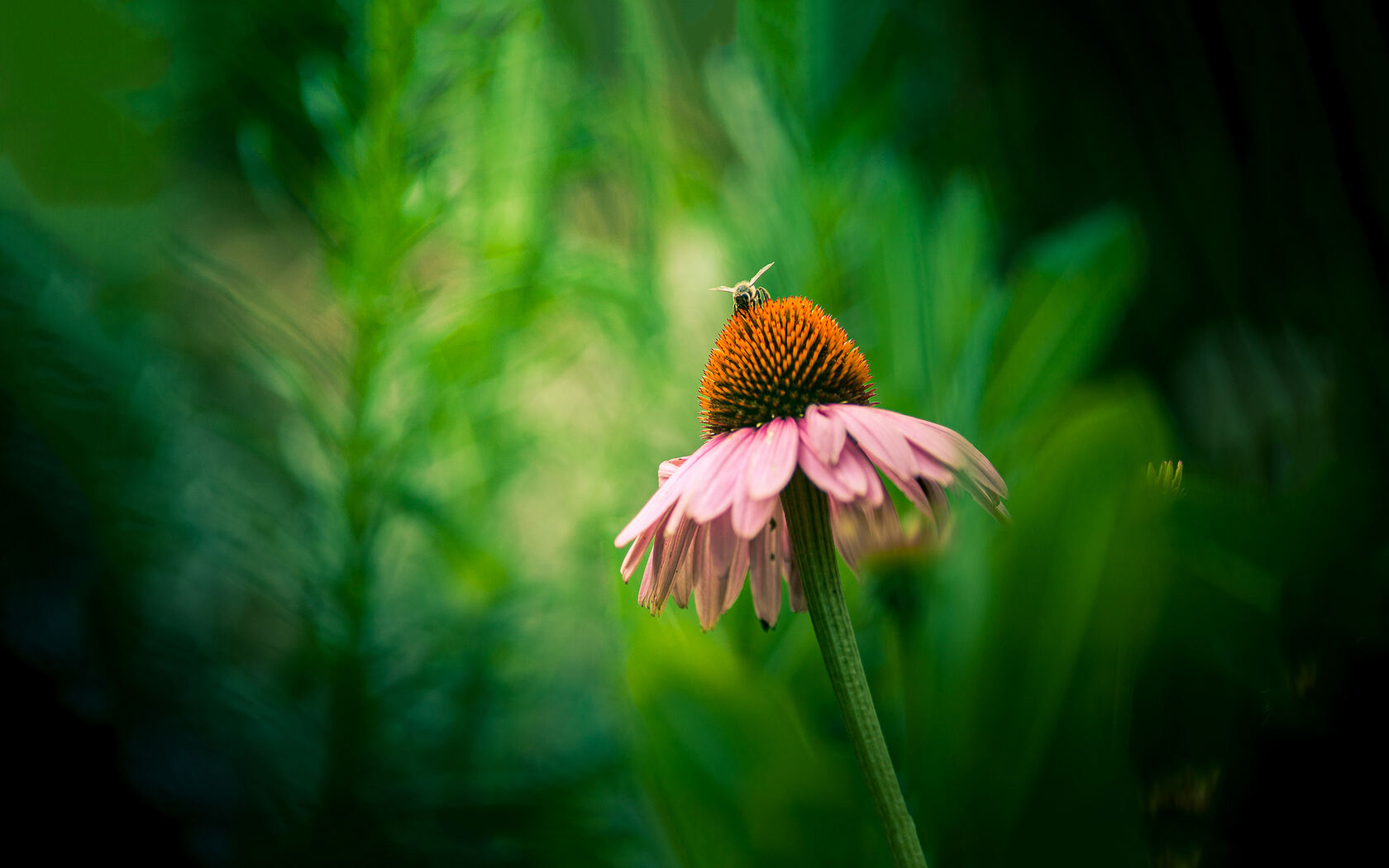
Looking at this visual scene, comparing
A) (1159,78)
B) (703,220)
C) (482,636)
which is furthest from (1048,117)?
(482,636)

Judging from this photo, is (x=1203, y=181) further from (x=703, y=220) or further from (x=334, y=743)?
(x=334, y=743)

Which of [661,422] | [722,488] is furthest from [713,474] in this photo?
[661,422]

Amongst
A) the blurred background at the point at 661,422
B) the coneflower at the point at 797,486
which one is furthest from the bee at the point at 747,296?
the blurred background at the point at 661,422

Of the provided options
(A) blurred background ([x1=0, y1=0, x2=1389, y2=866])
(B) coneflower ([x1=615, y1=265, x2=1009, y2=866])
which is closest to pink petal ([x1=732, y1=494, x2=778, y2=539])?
(B) coneflower ([x1=615, y1=265, x2=1009, y2=866])

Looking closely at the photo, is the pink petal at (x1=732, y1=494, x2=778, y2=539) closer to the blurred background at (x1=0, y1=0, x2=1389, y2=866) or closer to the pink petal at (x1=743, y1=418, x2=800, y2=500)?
the pink petal at (x1=743, y1=418, x2=800, y2=500)

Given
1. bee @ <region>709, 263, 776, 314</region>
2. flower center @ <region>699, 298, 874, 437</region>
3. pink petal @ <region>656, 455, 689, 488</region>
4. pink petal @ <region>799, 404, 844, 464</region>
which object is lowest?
pink petal @ <region>799, 404, 844, 464</region>

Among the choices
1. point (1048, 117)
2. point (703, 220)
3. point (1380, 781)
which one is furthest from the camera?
point (703, 220)
